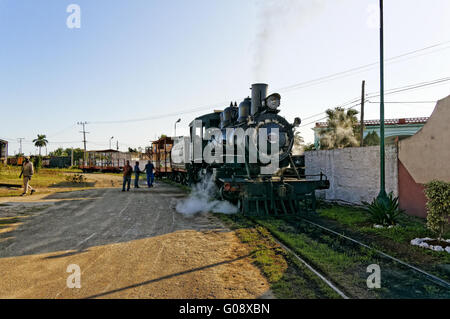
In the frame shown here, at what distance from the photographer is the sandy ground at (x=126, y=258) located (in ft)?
11.4

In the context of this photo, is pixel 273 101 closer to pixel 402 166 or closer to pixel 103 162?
pixel 402 166

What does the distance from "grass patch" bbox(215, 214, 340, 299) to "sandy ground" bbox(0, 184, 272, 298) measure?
18 cm

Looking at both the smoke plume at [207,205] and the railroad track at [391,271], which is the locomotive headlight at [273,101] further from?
the railroad track at [391,271]

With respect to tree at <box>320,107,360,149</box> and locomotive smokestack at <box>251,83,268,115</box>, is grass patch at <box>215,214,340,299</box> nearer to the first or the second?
locomotive smokestack at <box>251,83,268,115</box>

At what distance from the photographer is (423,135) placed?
7910 mm

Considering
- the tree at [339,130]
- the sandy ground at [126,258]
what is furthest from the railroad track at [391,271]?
the tree at [339,130]

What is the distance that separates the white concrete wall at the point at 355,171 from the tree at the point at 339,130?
38.2 feet

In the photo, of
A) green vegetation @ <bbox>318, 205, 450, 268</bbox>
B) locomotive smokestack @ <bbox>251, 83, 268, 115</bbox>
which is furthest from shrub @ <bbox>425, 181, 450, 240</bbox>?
locomotive smokestack @ <bbox>251, 83, 268, 115</bbox>

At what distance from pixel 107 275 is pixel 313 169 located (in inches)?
430

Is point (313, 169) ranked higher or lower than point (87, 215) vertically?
higher

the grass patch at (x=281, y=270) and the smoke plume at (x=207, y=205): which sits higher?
the smoke plume at (x=207, y=205)

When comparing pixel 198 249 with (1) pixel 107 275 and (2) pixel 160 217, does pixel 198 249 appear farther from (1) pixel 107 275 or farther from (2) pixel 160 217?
(2) pixel 160 217
